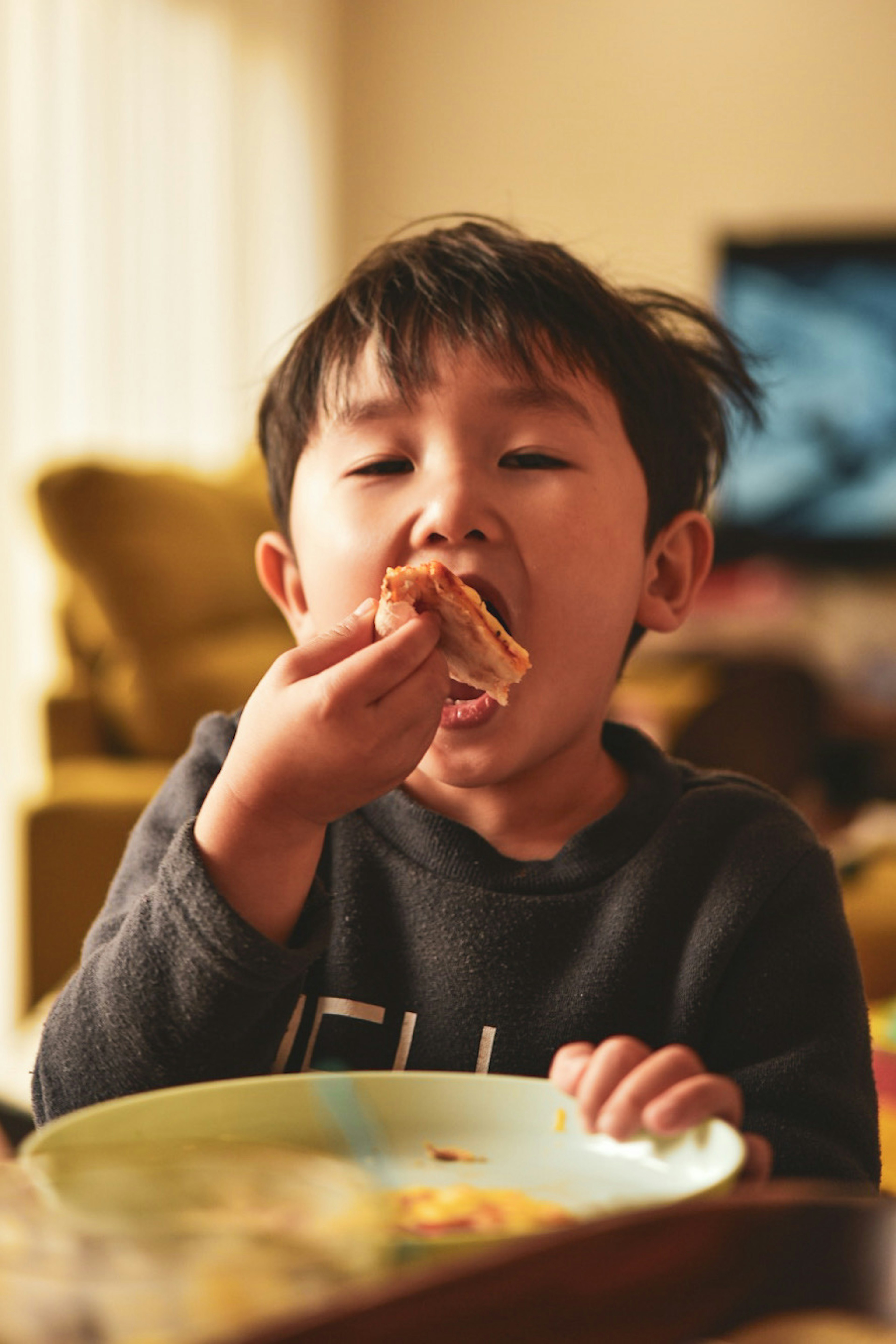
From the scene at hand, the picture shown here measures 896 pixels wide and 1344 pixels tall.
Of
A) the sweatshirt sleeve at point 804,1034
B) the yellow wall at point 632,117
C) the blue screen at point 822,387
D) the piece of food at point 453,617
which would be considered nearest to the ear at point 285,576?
the piece of food at point 453,617

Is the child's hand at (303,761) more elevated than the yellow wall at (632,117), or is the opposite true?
the yellow wall at (632,117)

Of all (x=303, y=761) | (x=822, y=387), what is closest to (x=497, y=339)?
(x=303, y=761)

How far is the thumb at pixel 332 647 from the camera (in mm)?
679

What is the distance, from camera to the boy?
66 centimetres

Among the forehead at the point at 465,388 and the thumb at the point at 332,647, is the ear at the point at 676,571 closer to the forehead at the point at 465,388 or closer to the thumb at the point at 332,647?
the forehead at the point at 465,388

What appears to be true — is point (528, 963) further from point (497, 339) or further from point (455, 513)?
point (497, 339)

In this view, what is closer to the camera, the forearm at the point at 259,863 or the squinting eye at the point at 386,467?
the forearm at the point at 259,863

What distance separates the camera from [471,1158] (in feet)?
1.90

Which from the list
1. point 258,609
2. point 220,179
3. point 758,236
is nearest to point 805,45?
point 758,236

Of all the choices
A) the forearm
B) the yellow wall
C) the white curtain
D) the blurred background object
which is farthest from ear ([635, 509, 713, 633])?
the yellow wall

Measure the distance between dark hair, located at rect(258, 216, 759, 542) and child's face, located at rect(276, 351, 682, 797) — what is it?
0.06 ft

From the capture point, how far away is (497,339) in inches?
32.9

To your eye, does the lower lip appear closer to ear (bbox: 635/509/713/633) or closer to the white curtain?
ear (bbox: 635/509/713/633)

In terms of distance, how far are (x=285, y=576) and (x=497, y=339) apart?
23 centimetres
